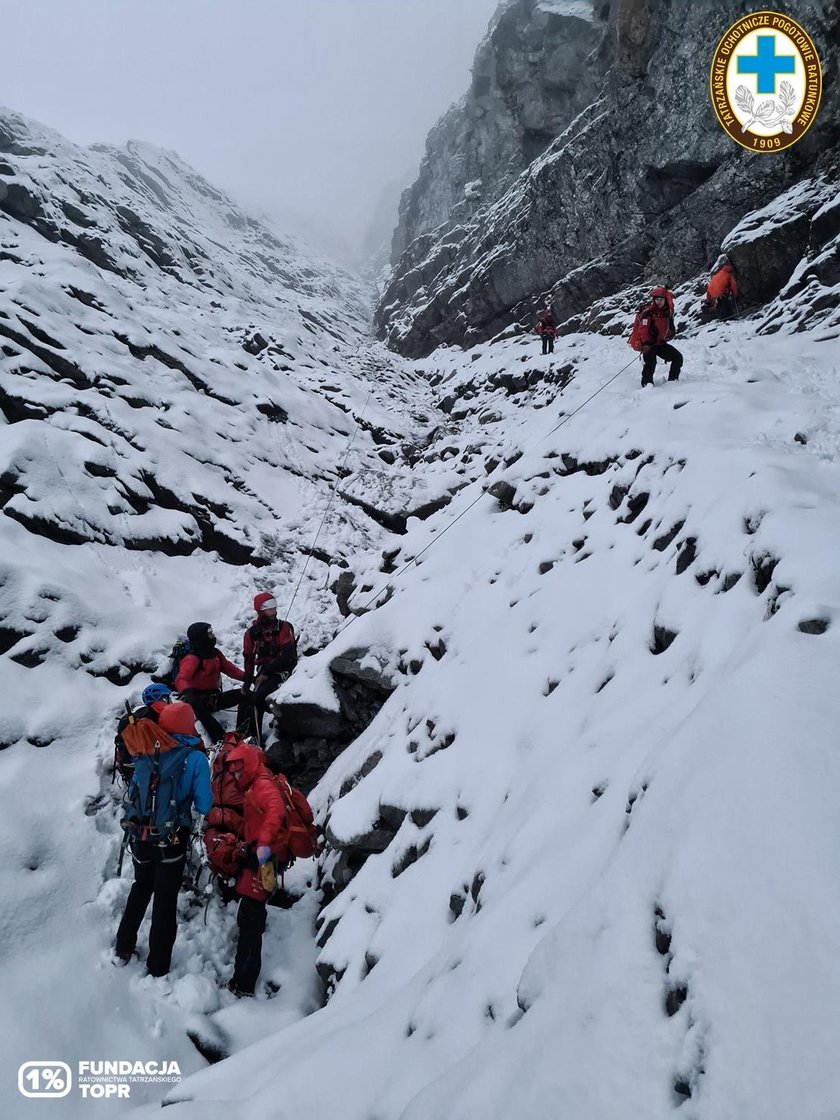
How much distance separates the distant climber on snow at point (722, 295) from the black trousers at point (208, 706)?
52.4 feet

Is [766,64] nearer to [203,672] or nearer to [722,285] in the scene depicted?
[722,285]

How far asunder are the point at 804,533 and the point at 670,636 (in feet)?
3.68

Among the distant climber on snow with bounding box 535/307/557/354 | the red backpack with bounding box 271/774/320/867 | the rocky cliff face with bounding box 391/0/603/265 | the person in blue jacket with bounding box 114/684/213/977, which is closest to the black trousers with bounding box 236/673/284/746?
the red backpack with bounding box 271/774/320/867

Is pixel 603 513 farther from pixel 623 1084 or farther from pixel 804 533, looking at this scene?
pixel 623 1084

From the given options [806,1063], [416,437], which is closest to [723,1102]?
[806,1063]

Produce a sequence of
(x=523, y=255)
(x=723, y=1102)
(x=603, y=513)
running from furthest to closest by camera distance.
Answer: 1. (x=523, y=255)
2. (x=603, y=513)
3. (x=723, y=1102)

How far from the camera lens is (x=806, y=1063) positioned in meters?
1.57

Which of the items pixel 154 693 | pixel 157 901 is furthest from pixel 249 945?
pixel 154 693

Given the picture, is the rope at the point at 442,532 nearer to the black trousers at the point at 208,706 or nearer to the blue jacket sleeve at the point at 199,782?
the black trousers at the point at 208,706

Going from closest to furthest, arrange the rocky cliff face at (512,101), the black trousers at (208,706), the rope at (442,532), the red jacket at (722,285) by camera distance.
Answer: the black trousers at (208,706)
the rope at (442,532)
the red jacket at (722,285)
the rocky cliff face at (512,101)

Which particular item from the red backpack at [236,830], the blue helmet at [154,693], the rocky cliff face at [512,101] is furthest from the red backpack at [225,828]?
the rocky cliff face at [512,101]

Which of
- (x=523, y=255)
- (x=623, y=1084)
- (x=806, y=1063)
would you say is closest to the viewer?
(x=806, y=1063)

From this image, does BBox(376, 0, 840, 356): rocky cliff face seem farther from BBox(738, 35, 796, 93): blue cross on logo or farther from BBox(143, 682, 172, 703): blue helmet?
BBox(143, 682, 172, 703): blue helmet

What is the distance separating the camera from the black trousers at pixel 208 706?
7676mm
